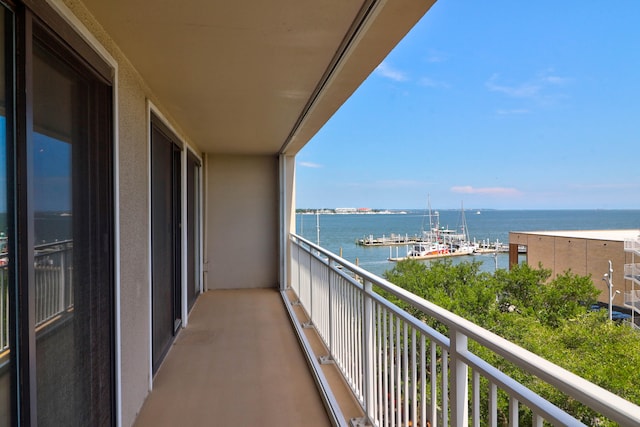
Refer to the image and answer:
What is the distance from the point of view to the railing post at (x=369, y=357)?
6.03 ft

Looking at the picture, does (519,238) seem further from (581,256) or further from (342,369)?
(342,369)

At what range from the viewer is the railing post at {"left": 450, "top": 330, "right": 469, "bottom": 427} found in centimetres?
103

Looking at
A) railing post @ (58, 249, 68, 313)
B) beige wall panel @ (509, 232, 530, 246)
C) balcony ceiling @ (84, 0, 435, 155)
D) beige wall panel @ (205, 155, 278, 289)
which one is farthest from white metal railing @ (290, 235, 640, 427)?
beige wall panel @ (509, 232, 530, 246)

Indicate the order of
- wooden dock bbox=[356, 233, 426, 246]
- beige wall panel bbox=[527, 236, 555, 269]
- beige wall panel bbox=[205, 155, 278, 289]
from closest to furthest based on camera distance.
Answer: beige wall panel bbox=[527, 236, 555, 269] < beige wall panel bbox=[205, 155, 278, 289] < wooden dock bbox=[356, 233, 426, 246]

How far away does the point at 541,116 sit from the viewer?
15.0 metres

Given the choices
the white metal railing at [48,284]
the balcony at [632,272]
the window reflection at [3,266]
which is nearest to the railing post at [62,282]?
the white metal railing at [48,284]

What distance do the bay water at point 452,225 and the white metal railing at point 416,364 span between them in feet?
7.61

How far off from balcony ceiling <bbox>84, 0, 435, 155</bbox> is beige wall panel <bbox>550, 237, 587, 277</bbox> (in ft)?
9.04

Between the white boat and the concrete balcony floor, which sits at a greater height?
the white boat

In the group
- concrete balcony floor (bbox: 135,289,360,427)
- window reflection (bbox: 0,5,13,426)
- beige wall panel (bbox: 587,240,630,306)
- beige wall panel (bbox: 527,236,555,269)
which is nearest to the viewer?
window reflection (bbox: 0,5,13,426)

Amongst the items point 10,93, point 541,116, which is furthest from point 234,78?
point 541,116

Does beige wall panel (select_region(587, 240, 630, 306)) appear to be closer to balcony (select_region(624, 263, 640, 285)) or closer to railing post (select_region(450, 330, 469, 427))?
balcony (select_region(624, 263, 640, 285))

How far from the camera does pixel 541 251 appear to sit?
4469 mm

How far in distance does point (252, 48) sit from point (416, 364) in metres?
1.65
